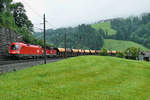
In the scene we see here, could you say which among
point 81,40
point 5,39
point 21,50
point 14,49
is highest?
point 81,40

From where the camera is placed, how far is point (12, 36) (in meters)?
47.0

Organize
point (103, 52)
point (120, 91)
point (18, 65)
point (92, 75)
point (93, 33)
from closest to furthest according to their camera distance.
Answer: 1. point (120, 91)
2. point (92, 75)
3. point (18, 65)
4. point (103, 52)
5. point (93, 33)

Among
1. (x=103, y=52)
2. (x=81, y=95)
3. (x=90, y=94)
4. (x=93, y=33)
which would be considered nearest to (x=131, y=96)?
(x=90, y=94)

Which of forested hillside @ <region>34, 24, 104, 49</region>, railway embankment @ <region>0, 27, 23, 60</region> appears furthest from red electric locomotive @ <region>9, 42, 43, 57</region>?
forested hillside @ <region>34, 24, 104, 49</region>

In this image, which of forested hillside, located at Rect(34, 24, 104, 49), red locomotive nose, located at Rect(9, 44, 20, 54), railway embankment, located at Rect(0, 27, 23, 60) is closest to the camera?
red locomotive nose, located at Rect(9, 44, 20, 54)

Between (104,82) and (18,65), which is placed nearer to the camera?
(104,82)

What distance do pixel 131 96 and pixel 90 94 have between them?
12.0 feet

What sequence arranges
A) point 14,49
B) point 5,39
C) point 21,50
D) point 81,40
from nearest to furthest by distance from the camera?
point 14,49 < point 21,50 < point 5,39 < point 81,40

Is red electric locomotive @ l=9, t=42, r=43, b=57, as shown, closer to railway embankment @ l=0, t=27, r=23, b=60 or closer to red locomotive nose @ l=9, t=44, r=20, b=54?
red locomotive nose @ l=9, t=44, r=20, b=54

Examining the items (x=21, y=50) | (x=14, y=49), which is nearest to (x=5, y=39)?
(x=14, y=49)

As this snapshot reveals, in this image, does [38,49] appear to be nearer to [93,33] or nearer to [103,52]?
[103,52]

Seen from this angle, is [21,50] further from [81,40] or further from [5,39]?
[81,40]

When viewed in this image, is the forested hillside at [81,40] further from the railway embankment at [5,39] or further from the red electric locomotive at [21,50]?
the red electric locomotive at [21,50]

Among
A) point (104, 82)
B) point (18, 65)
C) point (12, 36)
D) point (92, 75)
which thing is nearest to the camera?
point (104, 82)
